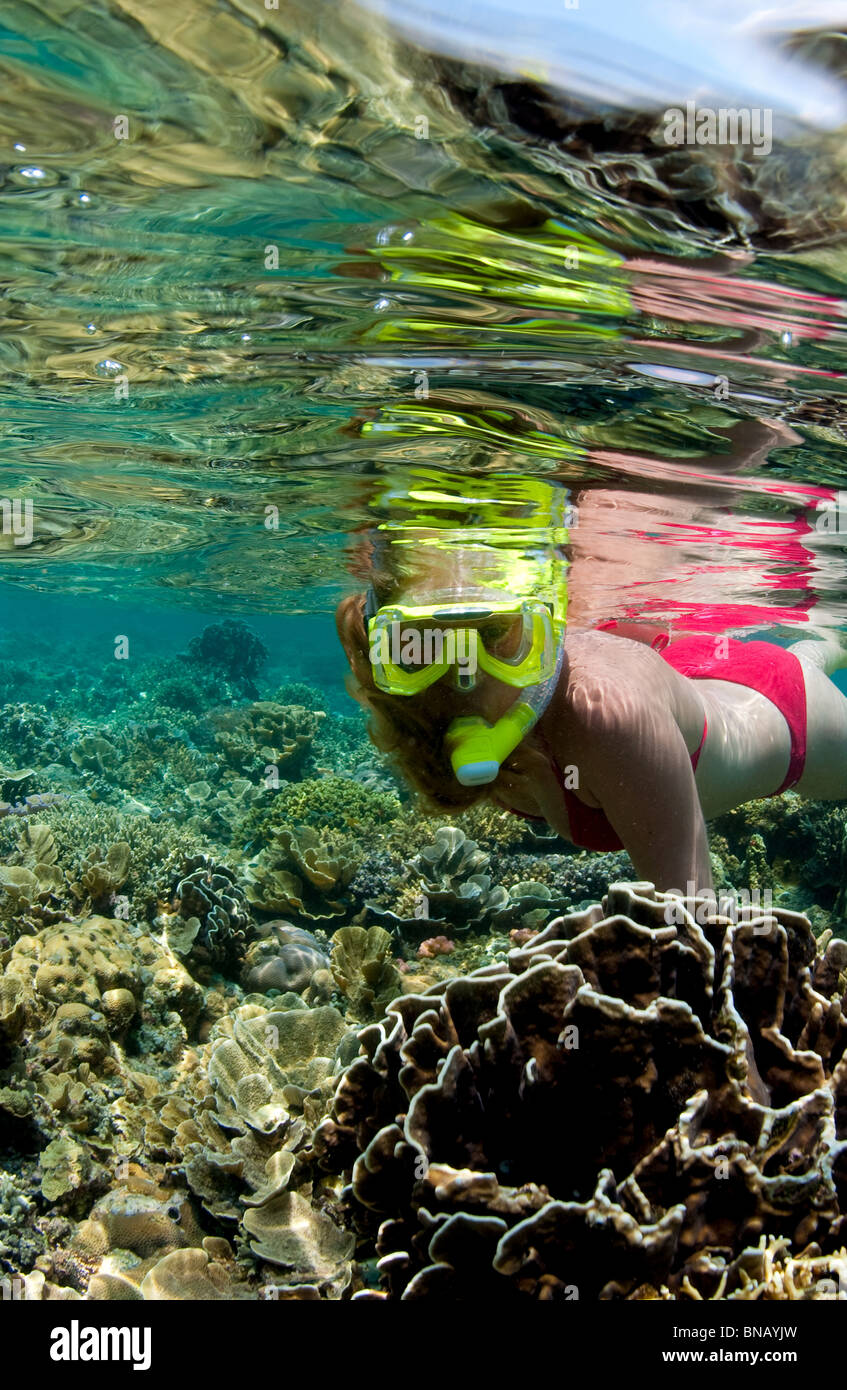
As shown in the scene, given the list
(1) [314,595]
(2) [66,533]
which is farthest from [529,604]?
(1) [314,595]

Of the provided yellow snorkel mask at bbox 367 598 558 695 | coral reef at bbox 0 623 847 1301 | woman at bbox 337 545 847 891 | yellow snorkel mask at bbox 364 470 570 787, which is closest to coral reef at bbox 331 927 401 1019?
coral reef at bbox 0 623 847 1301

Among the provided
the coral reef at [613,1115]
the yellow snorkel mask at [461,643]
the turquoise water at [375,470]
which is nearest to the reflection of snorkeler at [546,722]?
the yellow snorkel mask at [461,643]

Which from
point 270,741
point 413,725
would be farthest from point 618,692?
point 270,741

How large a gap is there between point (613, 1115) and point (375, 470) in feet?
25.9

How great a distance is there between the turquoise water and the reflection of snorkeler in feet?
2.57

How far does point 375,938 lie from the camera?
7.48 meters

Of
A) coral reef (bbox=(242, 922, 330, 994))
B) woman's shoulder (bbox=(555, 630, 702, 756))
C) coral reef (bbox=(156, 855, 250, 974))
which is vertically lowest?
coral reef (bbox=(242, 922, 330, 994))

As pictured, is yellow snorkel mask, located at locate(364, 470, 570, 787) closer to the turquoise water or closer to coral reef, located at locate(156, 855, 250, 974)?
the turquoise water

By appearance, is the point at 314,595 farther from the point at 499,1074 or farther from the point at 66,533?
the point at 499,1074

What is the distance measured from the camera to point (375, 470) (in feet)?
31.1

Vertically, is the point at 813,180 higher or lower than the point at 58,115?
lower

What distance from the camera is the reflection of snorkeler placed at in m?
4.12
